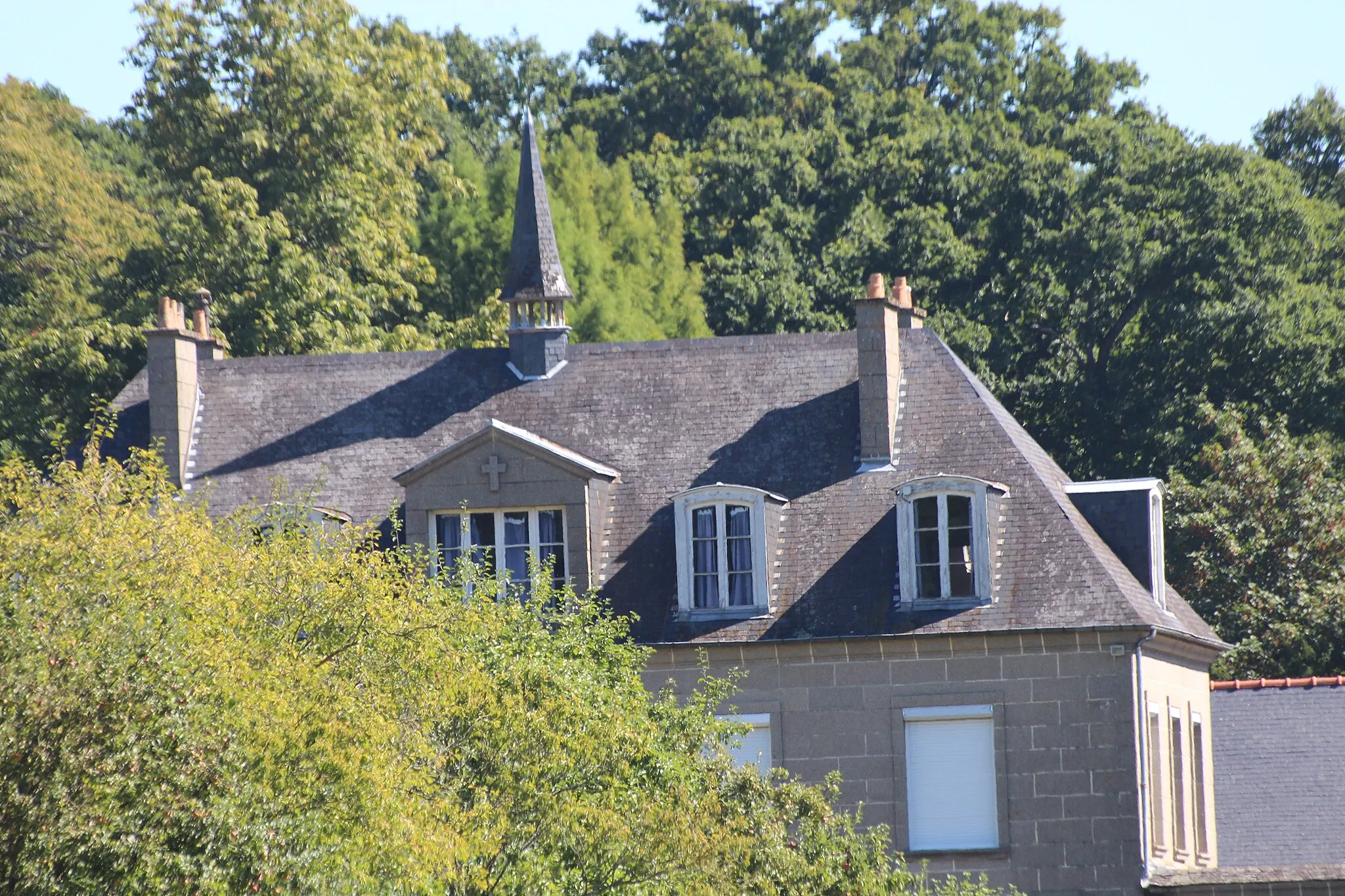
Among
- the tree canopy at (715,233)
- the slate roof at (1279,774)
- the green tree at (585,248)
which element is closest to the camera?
the slate roof at (1279,774)

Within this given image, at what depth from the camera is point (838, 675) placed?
97.3 ft

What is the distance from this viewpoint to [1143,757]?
29.1 metres

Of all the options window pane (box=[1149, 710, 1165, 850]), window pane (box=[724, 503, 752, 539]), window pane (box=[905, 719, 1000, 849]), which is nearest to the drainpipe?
window pane (box=[1149, 710, 1165, 850])

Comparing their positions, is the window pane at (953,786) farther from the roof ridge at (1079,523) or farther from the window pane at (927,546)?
the roof ridge at (1079,523)

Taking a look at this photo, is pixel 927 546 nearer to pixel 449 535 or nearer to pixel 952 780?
pixel 952 780

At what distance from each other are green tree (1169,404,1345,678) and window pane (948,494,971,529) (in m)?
13.0

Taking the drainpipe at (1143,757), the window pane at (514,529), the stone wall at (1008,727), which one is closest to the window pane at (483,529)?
the window pane at (514,529)

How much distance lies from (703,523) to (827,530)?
1724 mm


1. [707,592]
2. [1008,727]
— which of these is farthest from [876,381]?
[1008,727]

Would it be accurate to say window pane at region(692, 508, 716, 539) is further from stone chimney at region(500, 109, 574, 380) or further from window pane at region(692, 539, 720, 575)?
stone chimney at region(500, 109, 574, 380)

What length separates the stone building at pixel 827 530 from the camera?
29016 millimetres

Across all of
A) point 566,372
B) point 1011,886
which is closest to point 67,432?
point 566,372

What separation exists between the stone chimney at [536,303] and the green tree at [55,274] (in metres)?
10.7

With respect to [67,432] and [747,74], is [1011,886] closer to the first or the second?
[67,432]
